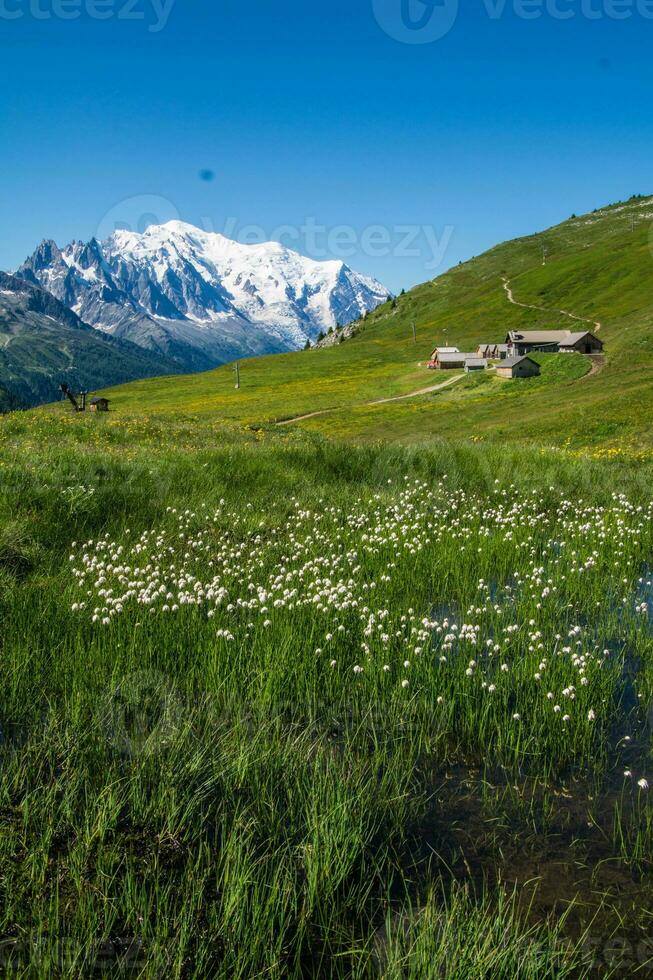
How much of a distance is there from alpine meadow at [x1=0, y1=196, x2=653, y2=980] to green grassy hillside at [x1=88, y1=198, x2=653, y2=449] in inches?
538

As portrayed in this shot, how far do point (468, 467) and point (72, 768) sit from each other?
585 inches

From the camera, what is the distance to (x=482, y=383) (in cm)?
7606

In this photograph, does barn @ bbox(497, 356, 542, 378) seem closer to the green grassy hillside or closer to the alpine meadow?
the green grassy hillside

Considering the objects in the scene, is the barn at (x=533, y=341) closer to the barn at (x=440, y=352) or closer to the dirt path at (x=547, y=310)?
the barn at (x=440, y=352)

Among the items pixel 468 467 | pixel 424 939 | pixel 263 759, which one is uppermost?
pixel 468 467

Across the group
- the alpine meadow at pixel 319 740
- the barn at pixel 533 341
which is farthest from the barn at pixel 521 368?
the alpine meadow at pixel 319 740

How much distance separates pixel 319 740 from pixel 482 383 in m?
75.0

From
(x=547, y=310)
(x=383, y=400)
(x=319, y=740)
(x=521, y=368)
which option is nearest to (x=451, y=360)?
(x=521, y=368)

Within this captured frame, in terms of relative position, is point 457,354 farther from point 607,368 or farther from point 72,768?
point 72,768

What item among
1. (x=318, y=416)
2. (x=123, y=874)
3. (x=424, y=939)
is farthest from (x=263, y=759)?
(x=318, y=416)

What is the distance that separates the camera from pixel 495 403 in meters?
56.7

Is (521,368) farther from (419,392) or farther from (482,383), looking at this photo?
(419,392)

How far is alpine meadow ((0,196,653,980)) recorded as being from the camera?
11.4 feet

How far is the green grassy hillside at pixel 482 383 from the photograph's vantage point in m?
38.5
